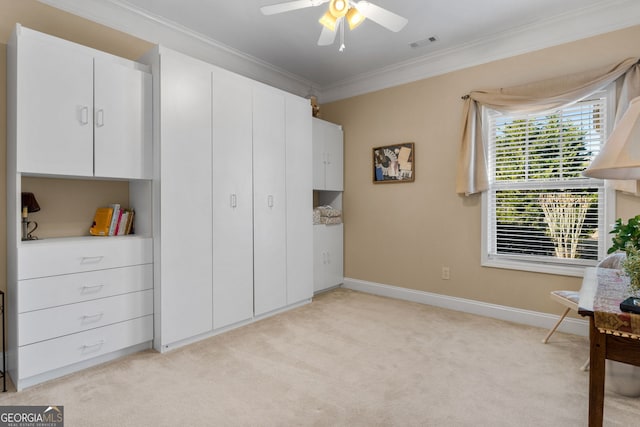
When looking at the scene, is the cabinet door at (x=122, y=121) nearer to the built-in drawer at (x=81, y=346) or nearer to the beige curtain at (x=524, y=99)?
the built-in drawer at (x=81, y=346)

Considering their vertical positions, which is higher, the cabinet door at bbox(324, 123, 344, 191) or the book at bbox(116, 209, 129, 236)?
the cabinet door at bbox(324, 123, 344, 191)

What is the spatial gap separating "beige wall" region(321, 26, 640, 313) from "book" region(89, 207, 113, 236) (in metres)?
2.74

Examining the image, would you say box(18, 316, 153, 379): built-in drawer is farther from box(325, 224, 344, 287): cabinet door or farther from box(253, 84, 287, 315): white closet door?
box(325, 224, 344, 287): cabinet door

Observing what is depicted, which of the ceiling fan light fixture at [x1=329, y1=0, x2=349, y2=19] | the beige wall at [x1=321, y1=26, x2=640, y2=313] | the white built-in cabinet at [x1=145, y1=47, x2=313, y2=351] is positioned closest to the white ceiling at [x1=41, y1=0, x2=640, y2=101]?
the beige wall at [x1=321, y1=26, x2=640, y2=313]

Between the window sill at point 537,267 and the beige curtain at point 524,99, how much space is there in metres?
0.73

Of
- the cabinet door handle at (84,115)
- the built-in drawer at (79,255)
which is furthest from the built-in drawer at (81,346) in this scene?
the cabinet door handle at (84,115)

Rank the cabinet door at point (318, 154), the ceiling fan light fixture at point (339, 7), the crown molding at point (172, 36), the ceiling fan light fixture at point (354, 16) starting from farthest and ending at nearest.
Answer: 1. the cabinet door at point (318, 154)
2. the crown molding at point (172, 36)
3. the ceiling fan light fixture at point (354, 16)
4. the ceiling fan light fixture at point (339, 7)

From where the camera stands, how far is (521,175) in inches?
127

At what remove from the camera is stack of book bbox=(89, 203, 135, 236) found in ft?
8.46

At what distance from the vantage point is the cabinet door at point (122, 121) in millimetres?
2348

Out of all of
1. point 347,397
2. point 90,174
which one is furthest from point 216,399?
point 90,174

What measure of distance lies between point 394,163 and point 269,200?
5.23 ft

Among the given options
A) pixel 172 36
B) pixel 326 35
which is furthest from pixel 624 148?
pixel 172 36

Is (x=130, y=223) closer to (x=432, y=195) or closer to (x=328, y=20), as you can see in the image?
(x=328, y=20)
